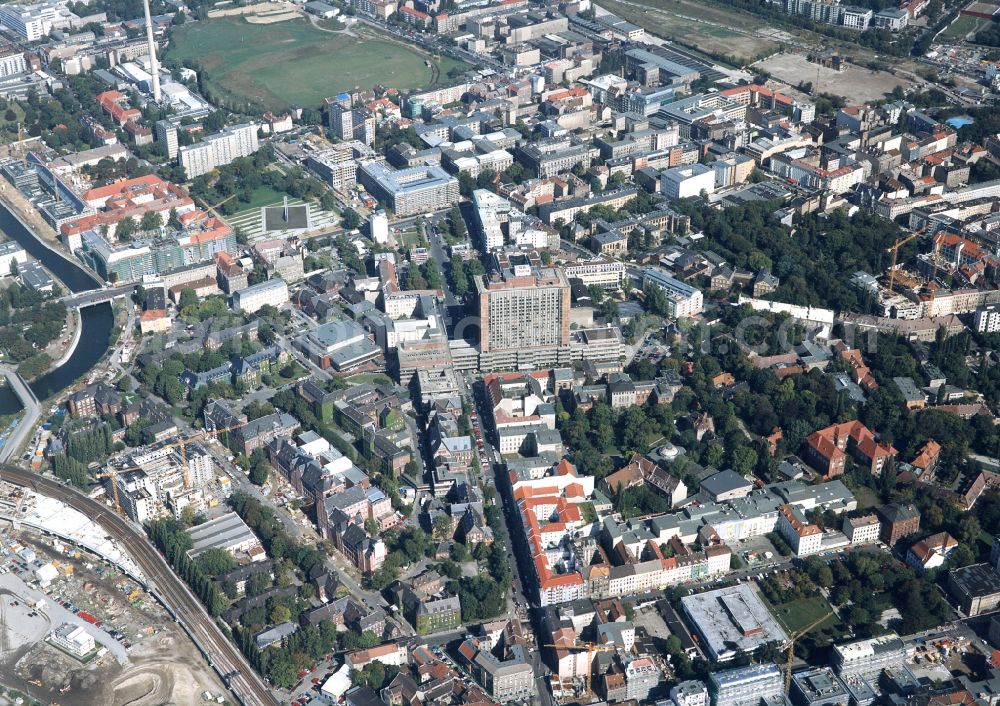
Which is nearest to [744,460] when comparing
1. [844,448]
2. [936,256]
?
[844,448]

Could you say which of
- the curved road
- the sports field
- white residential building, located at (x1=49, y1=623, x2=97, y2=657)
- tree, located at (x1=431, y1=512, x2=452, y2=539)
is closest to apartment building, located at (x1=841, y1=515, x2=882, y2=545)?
tree, located at (x1=431, y1=512, x2=452, y2=539)

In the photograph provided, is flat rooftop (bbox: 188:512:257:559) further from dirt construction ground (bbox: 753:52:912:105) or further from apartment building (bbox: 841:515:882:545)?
dirt construction ground (bbox: 753:52:912:105)

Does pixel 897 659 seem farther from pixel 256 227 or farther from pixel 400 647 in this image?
pixel 256 227

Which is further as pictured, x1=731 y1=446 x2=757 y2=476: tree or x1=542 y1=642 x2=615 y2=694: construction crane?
x1=731 y1=446 x2=757 y2=476: tree

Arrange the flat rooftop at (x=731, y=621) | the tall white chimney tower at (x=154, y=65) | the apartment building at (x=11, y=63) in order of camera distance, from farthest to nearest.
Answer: the apartment building at (x=11, y=63) → the tall white chimney tower at (x=154, y=65) → the flat rooftop at (x=731, y=621)

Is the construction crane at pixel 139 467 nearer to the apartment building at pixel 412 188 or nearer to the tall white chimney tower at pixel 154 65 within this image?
the apartment building at pixel 412 188

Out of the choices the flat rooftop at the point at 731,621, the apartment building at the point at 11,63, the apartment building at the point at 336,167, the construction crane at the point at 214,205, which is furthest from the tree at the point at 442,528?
the apartment building at the point at 11,63

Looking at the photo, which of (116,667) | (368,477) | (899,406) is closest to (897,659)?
(899,406)
